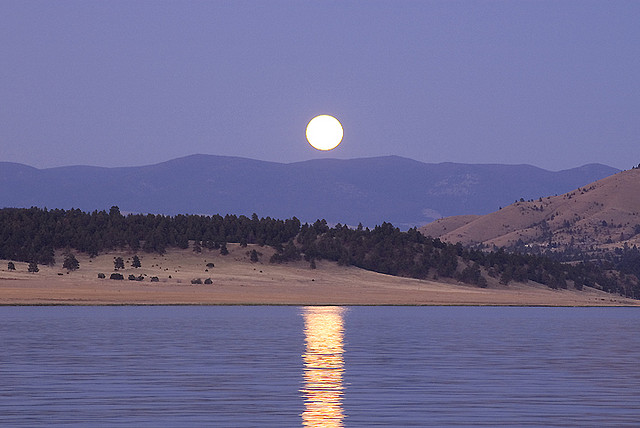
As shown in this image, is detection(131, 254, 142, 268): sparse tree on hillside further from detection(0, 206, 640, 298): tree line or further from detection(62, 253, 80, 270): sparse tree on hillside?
detection(0, 206, 640, 298): tree line

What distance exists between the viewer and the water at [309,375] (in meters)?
25.0

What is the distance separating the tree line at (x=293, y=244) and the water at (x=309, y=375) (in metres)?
76.2

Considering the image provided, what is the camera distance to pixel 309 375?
34.5 m

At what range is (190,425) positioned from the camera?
915 inches

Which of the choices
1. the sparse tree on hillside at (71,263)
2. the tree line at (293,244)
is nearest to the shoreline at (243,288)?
the sparse tree on hillside at (71,263)

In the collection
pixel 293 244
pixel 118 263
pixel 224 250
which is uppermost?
pixel 293 244

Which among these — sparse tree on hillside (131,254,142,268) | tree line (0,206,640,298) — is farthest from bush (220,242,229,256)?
sparse tree on hillside (131,254,142,268)

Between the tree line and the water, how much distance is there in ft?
250

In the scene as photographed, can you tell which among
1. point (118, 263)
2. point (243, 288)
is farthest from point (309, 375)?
point (118, 263)

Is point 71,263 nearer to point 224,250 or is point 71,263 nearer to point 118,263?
point 118,263

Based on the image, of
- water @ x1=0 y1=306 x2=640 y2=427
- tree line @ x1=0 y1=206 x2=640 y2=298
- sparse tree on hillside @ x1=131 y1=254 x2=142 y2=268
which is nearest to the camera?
water @ x1=0 y1=306 x2=640 y2=427

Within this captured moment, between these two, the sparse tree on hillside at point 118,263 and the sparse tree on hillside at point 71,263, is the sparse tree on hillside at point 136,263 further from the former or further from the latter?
the sparse tree on hillside at point 71,263

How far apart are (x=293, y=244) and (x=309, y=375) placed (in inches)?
4382

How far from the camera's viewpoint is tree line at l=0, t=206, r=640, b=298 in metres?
139
